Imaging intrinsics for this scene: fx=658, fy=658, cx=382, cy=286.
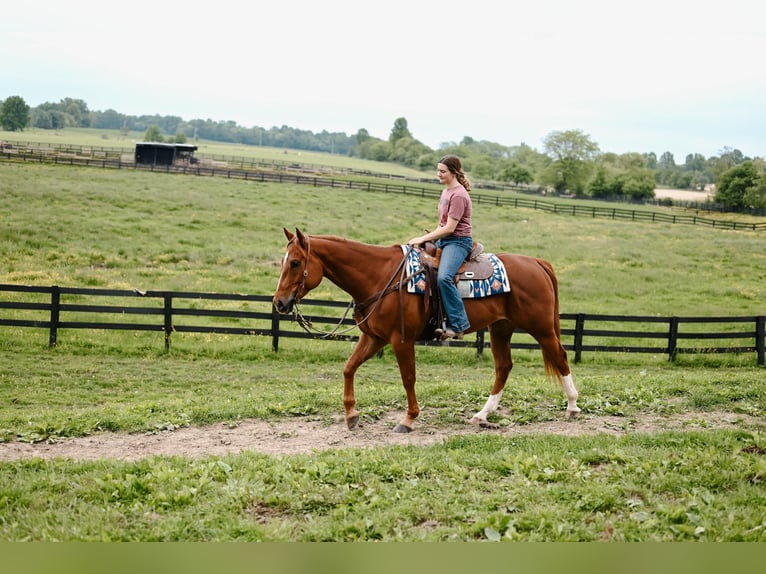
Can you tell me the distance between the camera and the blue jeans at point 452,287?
8.28m

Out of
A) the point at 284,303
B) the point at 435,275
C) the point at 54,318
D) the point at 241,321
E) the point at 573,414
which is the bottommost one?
the point at 241,321

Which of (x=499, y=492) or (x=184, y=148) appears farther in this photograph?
(x=184, y=148)

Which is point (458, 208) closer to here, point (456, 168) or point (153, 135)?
point (456, 168)

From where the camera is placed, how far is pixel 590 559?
3.44 metres

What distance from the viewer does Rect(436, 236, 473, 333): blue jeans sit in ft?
27.2

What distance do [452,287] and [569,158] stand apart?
88.7m

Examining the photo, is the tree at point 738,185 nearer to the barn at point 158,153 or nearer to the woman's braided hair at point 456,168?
the barn at point 158,153

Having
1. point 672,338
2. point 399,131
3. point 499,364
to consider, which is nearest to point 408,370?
point 499,364

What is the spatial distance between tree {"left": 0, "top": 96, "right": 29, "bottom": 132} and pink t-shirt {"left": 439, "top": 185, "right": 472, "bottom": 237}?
53.2 metres

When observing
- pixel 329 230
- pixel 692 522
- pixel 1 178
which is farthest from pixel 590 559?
pixel 1 178

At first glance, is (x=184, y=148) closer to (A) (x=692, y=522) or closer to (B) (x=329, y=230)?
(B) (x=329, y=230)

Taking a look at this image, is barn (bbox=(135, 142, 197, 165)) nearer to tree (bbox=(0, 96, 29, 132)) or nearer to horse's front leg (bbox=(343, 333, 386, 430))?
tree (bbox=(0, 96, 29, 132))

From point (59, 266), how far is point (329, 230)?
13.5 metres

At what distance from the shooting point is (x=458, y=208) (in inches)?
322
